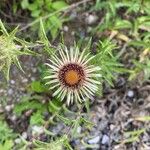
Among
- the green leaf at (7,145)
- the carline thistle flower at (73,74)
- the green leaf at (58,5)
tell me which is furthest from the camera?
the green leaf at (58,5)

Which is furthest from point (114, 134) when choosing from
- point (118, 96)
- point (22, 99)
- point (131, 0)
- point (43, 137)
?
point (131, 0)

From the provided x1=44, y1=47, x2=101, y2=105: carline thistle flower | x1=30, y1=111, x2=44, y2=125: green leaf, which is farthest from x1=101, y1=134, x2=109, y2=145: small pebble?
x1=44, y1=47, x2=101, y2=105: carline thistle flower

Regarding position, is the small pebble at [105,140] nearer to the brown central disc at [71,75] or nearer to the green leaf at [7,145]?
the green leaf at [7,145]

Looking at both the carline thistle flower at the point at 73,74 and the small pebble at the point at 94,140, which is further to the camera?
the small pebble at the point at 94,140

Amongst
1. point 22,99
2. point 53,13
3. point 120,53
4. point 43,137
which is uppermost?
point 53,13

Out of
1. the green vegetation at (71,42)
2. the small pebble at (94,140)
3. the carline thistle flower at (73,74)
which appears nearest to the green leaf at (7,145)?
the green vegetation at (71,42)

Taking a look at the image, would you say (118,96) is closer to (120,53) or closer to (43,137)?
(120,53)

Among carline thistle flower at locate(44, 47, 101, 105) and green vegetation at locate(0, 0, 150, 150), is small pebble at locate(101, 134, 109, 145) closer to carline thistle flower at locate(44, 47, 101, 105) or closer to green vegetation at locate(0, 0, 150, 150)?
green vegetation at locate(0, 0, 150, 150)

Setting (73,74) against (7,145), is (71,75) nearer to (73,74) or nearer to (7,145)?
(73,74)
